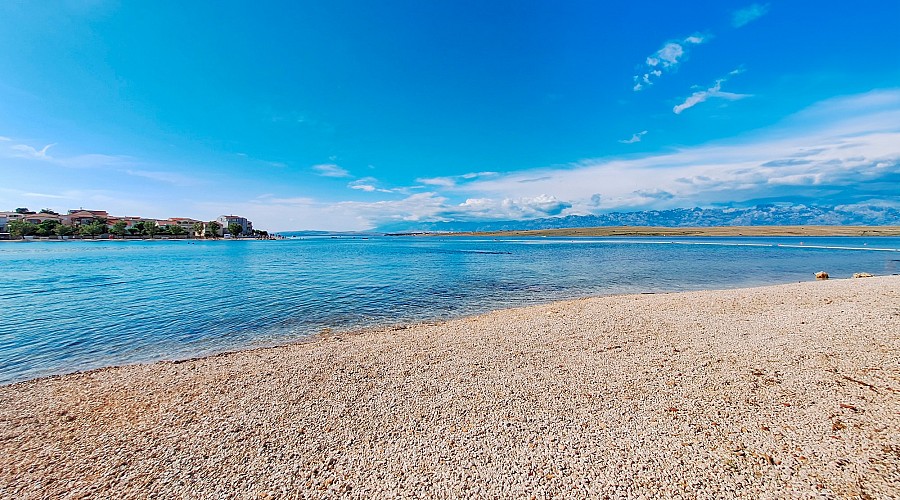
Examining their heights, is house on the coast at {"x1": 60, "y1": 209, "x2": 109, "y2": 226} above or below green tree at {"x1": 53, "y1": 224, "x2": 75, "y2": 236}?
above

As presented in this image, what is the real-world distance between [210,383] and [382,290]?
13932mm

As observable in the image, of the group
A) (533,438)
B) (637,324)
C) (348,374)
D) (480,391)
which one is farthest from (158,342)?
(637,324)

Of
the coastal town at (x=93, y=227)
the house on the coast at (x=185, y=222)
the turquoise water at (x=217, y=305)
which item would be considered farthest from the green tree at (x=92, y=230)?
the turquoise water at (x=217, y=305)

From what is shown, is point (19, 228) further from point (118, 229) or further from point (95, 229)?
point (118, 229)

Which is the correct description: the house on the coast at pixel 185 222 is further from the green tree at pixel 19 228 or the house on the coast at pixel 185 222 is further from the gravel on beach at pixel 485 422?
the gravel on beach at pixel 485 422

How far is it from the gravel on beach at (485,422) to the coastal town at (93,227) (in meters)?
164

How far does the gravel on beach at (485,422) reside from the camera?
391 cm

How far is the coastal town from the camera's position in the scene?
116 m

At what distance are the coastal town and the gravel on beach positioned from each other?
537ft

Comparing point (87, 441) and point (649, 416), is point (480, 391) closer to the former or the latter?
point (649, 416)

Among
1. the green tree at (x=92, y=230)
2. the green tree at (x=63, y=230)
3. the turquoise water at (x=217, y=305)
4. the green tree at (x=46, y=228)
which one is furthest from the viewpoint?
the green tree at (x=92, y=230)

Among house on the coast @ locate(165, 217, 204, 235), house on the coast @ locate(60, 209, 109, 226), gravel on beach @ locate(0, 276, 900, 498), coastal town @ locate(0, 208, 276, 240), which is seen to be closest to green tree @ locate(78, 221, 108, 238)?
coastal town @ locate(0, 208, 276, 240)

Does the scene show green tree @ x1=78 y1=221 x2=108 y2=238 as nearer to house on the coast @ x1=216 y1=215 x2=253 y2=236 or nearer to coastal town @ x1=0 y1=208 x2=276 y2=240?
coastal town @ x1=0 y1=208 x2=276 y2=240

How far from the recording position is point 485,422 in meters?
5.09
